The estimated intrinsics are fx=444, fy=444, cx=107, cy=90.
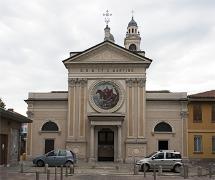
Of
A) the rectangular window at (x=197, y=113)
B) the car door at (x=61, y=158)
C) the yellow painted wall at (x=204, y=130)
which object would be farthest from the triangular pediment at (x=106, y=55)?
the car door at (x=61, y=158)

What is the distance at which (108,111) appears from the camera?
4694 cm

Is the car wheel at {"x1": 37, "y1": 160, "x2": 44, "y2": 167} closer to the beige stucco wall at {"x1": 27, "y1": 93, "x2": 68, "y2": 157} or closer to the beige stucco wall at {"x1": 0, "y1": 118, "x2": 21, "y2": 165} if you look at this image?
the beige stucco wall at {"x1": 0, "y1": 118, "x2": 21, "y2": 165}

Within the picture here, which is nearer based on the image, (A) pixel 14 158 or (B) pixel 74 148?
(A) pixel 14 158

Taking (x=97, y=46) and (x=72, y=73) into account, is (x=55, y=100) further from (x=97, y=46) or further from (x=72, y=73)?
(x=97, y=46)

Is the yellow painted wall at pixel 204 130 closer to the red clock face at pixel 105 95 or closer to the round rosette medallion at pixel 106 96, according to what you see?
the round rosette medallion at pixel 106 96

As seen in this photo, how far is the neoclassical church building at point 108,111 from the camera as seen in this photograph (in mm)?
46531

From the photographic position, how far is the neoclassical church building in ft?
153

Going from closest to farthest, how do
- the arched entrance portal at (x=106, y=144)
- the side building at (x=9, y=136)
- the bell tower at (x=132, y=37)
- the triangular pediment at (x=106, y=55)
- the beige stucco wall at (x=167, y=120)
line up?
the side building at (x=9, y=136), the beige stucco wall at (x=167, y=120), the arched entrance portal at (x=106, y=144), the triangular pediment at (x=106, y=55), the bell tower at (x=132, y=37)

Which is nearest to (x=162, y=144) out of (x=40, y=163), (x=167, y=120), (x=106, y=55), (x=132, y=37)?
(x=167, y=120)

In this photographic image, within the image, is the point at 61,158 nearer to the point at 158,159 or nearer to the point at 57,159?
the point at 57,159

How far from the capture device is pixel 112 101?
1859 inches

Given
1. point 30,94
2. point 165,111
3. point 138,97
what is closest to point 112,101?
point 138,97

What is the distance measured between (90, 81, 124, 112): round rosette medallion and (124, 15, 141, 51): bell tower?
22.8m

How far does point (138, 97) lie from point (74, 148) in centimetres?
861
